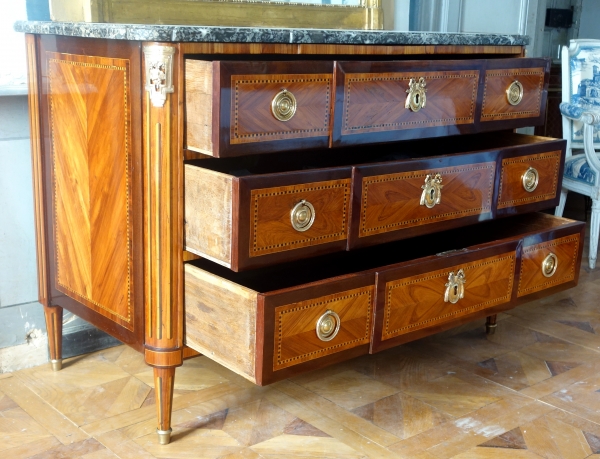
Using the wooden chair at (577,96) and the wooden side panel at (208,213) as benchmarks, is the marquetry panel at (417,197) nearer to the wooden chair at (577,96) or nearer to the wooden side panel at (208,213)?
the wooden side panel at (208,213)

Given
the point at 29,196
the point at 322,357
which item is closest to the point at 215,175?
the point at 322,357

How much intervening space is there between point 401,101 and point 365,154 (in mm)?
362

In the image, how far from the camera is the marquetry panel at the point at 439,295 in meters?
1.39

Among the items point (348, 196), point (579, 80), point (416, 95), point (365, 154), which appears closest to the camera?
point (348, 196)

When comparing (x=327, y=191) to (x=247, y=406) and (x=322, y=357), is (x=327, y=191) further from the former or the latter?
(x=247, y=406)

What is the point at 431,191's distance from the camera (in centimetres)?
146

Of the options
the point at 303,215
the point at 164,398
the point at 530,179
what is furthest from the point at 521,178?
the point at 164,398

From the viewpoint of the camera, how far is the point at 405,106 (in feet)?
4.65

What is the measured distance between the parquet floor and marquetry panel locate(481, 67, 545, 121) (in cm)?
57

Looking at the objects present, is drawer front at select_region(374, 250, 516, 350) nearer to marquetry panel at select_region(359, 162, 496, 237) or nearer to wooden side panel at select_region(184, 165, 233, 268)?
marquetry panel at select_region(359, 162, 496, 237)

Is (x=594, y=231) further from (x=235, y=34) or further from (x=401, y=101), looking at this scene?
(x=235, y=34)

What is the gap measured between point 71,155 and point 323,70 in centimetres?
53

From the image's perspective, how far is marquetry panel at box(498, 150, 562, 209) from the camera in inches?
63.6

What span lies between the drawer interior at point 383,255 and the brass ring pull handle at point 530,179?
0.10 m
